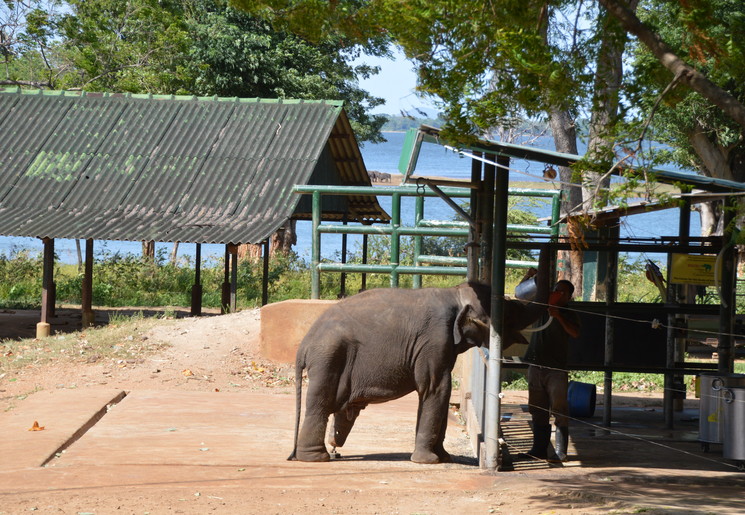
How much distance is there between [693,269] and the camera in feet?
36.3

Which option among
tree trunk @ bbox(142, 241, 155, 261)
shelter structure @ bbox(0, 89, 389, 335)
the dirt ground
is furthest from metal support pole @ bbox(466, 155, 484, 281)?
tree trunk @ bbox(142, 241, 155, 261)

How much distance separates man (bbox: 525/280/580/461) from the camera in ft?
31.8

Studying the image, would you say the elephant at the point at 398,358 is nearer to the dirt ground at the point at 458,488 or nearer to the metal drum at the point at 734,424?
the dirt ground at the point at 458,488

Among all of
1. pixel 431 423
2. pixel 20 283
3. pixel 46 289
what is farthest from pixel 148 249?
pixel 431 423

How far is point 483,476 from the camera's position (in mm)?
9047

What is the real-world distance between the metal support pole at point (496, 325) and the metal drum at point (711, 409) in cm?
217

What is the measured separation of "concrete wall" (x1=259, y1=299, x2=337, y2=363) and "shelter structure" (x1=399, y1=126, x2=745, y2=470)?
3534 mm

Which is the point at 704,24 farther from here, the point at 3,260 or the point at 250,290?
the point at 3,260

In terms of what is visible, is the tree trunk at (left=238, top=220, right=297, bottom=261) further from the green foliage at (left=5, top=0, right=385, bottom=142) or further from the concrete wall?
the concrete wall

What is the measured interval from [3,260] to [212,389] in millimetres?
16893

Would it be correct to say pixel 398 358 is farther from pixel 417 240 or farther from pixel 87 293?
pixel 87 293

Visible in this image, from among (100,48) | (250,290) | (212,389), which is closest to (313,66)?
(100,48)

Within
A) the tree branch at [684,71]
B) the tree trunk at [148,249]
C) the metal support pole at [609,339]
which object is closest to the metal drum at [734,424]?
the metal support pole at [609,339]

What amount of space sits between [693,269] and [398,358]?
12.1ft
